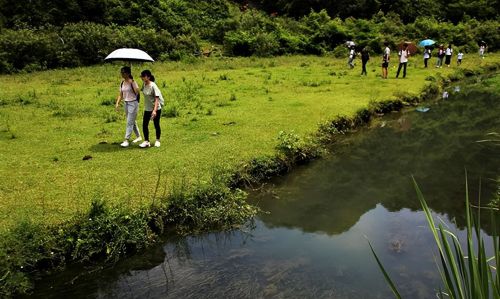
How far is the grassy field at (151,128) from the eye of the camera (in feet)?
34.0

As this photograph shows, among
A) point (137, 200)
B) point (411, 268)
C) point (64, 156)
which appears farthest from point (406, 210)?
point (64, 156)

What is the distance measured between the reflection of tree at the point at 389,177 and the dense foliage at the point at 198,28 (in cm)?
2212

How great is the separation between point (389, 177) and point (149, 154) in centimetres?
697

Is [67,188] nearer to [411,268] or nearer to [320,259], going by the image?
[320,259]

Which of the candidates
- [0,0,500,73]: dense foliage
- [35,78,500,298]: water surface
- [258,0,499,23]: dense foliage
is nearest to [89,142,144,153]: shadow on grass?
[35,78,500,298]: water surface

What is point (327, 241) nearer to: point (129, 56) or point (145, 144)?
point (145, 144)

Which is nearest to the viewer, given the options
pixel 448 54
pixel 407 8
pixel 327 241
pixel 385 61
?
pixel 327 241

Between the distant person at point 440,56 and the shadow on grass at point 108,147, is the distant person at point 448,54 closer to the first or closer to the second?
the distant person at point 440,56

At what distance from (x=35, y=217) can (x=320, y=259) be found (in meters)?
5.56

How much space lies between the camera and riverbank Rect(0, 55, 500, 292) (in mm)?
8641

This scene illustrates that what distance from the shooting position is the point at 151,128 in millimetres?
15945

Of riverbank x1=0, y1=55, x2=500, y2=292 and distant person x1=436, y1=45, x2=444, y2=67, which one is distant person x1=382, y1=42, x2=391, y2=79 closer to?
riverbank x1=0, y1=55, x2=500, y2=292

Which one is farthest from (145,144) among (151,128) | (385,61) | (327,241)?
(385,61)

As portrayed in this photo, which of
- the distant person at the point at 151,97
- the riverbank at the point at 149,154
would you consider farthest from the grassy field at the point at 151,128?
the distant person at the point at 151,97
